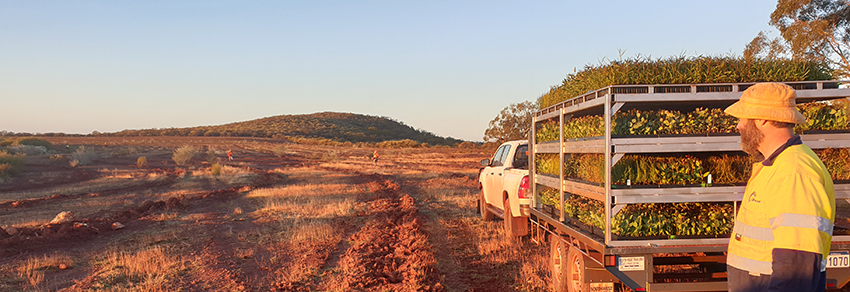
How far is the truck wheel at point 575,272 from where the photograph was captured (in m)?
5.24

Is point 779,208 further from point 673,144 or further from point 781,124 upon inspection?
point 673,144

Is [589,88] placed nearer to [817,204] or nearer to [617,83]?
[617,83]

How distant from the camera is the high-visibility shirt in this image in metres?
2.11

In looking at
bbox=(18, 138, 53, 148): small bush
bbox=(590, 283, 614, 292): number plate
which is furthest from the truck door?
bbox=(18, 138, 53, 148): small bush

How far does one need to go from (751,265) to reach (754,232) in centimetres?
16

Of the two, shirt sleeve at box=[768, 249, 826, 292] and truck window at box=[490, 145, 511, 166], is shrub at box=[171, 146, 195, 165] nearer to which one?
truck window at box=[490, 145, 511, 166]

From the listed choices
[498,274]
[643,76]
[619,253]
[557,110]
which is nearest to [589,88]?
[557,110]

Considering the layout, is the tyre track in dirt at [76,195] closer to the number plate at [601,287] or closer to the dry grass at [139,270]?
the dry grass at [139,270]

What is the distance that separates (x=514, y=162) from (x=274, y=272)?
15.7 feet

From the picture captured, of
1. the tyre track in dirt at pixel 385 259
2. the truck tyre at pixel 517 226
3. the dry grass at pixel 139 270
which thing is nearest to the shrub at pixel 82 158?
the dry grass at pixel 139 270

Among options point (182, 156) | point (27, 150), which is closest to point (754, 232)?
point (182, 156)

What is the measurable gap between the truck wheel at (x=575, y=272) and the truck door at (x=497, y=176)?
4.10 m

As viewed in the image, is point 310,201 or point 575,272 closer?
point 575,272

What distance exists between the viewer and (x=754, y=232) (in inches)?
92.3
